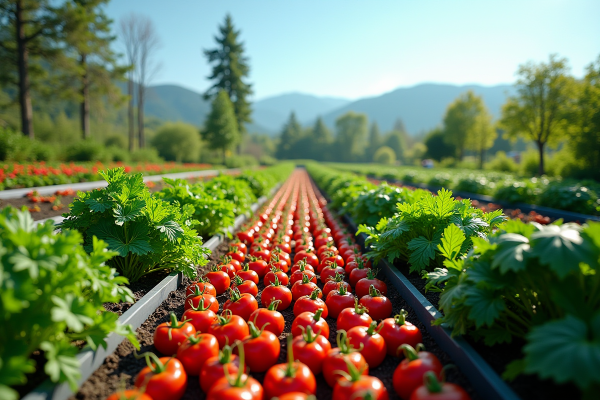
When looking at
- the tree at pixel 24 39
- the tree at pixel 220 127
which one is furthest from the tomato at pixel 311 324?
the tree at pixel 220 127

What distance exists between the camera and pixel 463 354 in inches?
82.0

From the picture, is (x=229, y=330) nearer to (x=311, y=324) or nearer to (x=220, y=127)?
(x=311, y=324)

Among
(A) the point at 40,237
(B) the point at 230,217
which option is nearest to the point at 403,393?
(A) the point at 40,237

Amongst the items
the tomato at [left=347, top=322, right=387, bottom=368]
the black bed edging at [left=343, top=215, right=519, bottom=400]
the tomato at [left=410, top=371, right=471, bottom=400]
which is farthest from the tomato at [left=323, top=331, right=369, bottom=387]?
the black bed edging at [left=343, top=215, right=519, bottom=400]

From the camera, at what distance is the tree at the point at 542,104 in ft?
73.0

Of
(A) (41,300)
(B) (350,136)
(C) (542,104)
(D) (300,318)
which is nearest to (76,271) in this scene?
(A) (41,300)

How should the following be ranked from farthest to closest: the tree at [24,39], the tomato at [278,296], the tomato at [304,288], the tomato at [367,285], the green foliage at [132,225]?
the tree at [24,39], the tomato at [367,285], the tomato at [304,288], the tomato at [278,296], the green foliage at [132,225]

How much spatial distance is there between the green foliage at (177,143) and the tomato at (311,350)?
40.0 metres

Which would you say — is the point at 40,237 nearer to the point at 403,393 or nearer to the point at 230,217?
the point at 403,393

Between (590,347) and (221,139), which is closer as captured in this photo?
(590,347)

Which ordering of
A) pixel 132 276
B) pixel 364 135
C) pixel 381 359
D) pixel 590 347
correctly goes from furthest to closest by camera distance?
1. pixel 364 135
2. pixel 132 276
3. pixel 381 359
4. pixel 590 347

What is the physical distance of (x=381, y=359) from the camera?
229 cm

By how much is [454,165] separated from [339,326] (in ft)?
148

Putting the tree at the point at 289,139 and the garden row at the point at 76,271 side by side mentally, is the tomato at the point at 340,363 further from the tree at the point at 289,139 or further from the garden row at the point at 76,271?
the tree at the point at 289,139
